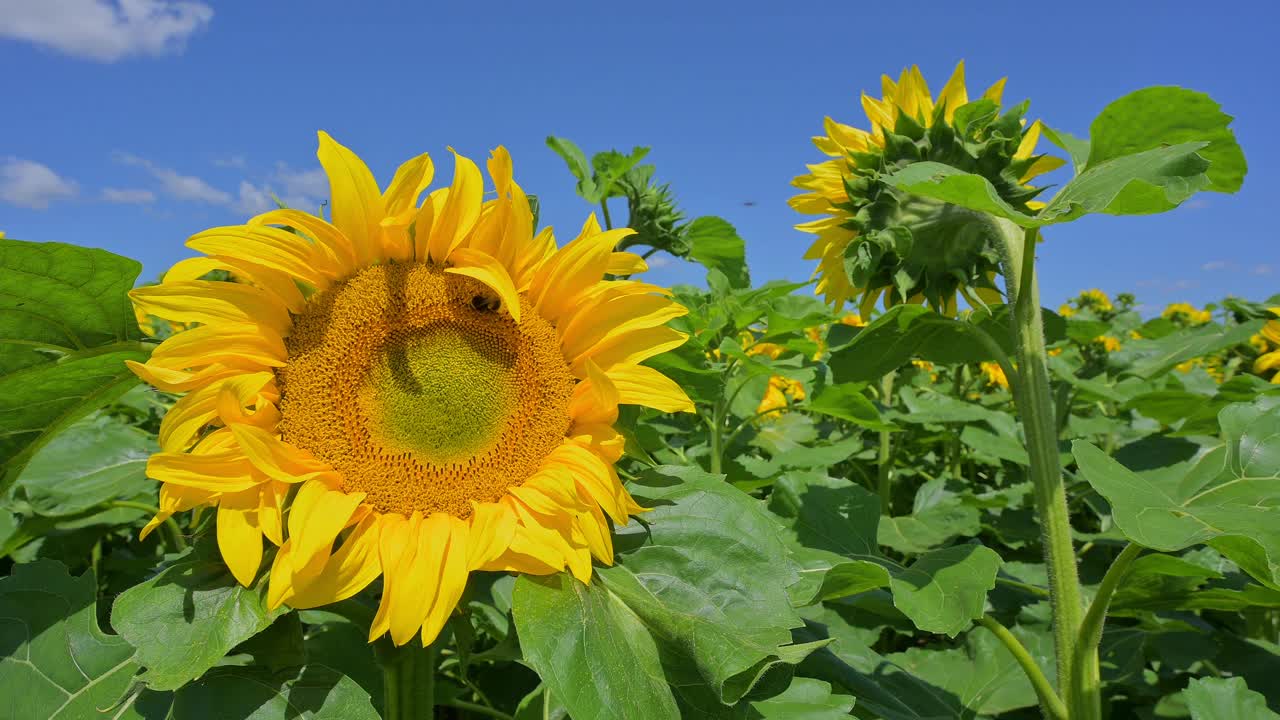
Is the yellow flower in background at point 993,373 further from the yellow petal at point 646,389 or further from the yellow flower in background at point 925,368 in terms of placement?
the yellow petal at point 646,389

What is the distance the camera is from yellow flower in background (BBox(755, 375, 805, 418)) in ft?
13.5

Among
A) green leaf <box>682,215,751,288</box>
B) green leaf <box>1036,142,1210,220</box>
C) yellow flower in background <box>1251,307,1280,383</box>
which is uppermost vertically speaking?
yellow flower in background <box>1251,307,1280,383</box>

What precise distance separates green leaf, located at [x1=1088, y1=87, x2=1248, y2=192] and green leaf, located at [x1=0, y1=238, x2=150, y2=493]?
1846 millimetres

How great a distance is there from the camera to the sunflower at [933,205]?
1823 millimetres

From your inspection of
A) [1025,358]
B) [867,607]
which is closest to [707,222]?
[1025,358]

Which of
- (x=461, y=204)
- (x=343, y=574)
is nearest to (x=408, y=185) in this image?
(x=461, y=204)

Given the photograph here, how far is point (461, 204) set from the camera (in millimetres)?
1202

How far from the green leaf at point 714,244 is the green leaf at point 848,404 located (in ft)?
2.74

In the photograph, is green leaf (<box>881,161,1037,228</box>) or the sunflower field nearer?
the sunflower field

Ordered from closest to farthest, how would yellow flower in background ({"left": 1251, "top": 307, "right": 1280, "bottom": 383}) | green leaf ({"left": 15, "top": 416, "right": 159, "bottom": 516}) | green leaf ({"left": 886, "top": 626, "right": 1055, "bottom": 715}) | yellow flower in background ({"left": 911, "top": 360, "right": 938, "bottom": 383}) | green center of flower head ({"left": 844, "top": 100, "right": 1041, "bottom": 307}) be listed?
green leaf ({"left": 15, "top": 416, "right": 159, "bottom": 516}), green center of flower head ({"left": 844, "top": 100, "right": 1041, "bottom": 307}), green leaf ({"left": 886, "top": 626, "right": 1055, "bottom": 715}), yellow flower in background ({"left": 1251, "top": 307, "right": 1280, "bottom": 383}), yellow flower in background ({"left": 911, "top": 360, "right": 938, "bottom": 383})

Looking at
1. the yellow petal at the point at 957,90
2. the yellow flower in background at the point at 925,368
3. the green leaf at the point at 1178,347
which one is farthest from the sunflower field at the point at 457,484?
the yellow flower in background at the point at 925,368

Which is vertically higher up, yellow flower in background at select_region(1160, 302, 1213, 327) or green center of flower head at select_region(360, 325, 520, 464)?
yellow flower in background at select_region(1160, 302, 1213, 327)

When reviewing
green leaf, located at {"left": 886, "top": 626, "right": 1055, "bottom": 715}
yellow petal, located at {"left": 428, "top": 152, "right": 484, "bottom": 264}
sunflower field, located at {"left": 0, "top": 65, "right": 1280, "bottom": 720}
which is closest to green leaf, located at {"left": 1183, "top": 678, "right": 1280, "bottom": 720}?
sunflower field, located at {"left": 0, "top": 65, "right": 1280, "bottom": 720}

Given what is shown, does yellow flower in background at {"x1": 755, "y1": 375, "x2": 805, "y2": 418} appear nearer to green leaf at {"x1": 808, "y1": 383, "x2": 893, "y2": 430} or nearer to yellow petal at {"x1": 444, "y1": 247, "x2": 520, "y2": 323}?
green leaf at {"x1": 808, "y1": 383, "x2": 893, "y2": 430}
